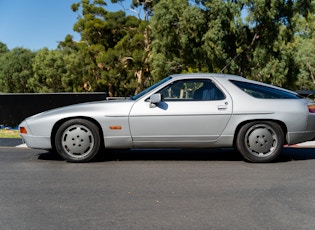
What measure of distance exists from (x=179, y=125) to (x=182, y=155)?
114cm

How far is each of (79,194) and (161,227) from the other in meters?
1.42

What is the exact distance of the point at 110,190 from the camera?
493 centimetres

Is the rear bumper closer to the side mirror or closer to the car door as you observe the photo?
the car door

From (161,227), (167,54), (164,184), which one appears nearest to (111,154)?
(164,184)

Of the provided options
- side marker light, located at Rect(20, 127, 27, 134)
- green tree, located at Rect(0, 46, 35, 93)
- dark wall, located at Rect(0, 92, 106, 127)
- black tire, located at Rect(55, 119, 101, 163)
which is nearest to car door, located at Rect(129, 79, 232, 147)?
black tire, located at Rect(55, 119, 101, 163)

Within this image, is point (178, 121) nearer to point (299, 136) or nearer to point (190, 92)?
point (190, 92)

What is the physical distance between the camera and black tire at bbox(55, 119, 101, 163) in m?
6.50

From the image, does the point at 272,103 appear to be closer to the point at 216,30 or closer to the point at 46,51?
the point at 216,30

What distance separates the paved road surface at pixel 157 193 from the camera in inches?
151

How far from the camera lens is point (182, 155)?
7430 millimetres

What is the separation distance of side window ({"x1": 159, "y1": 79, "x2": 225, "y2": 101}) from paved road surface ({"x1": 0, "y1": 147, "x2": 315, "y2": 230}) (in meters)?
1.01

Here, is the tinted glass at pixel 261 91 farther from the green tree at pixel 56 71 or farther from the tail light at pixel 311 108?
the green tree at pixel 56 71

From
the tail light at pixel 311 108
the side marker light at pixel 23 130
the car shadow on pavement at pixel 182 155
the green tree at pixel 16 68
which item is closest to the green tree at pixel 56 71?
the green tree at pixel 16 68

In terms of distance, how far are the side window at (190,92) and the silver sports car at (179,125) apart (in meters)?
0.02
